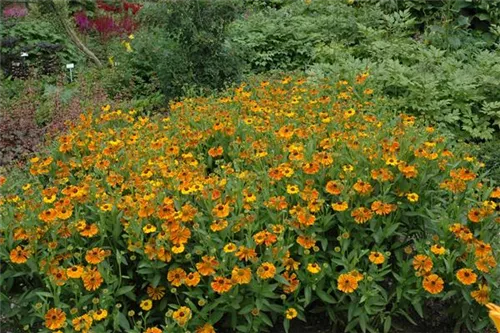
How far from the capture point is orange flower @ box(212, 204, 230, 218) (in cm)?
238

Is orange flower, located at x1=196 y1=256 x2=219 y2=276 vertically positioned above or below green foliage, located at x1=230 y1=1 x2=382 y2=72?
above

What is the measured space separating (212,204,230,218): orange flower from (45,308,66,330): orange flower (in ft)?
2.11

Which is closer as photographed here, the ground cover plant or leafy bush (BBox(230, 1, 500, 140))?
the ground cover plant

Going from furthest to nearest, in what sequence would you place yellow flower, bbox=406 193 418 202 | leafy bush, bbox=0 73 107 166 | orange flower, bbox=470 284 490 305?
leafy bush, bbox=0 73 107 166, yellow flower, bbox=406 193 418 202, orange flower, bbox=470 284 490 305

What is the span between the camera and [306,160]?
2.82 meters

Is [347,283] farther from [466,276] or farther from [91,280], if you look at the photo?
[91,280]

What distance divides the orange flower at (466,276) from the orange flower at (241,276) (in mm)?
744

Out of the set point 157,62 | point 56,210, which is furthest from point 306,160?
point 157,62

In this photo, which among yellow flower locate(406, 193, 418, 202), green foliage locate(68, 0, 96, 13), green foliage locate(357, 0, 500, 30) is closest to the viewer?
yellow flower locate(406, 193, 418, 202)

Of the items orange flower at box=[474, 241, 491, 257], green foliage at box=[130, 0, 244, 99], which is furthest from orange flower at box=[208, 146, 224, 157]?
green foliage at box=[130, 0, 244, 99]

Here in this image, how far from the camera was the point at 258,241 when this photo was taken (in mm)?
2287

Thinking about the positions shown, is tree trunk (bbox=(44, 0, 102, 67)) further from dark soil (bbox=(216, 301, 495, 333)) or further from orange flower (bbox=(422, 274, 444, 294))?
orange flower (bbox=(422, 274, 444, 294))

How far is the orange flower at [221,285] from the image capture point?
7.13ft

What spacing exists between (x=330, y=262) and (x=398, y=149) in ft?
2.09
